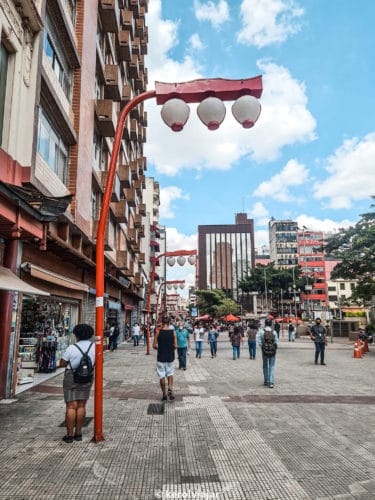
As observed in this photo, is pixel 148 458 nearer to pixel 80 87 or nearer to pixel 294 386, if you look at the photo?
pixel 294 386

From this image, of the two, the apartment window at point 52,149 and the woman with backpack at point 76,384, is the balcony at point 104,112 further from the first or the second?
the woman with backpack at point 76,384

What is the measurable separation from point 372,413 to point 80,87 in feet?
46.2

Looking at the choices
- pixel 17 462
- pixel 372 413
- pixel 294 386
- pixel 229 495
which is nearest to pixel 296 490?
pixel 229 495

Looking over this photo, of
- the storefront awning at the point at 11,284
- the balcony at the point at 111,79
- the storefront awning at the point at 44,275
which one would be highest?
the balcony at the point at 111,79

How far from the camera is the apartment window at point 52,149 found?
441 inches

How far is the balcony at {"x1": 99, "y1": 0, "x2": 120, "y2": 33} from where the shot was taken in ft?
59.2

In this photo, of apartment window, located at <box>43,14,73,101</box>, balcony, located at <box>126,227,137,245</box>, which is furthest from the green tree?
apartment window, located at <box>43,14,73,101</box>

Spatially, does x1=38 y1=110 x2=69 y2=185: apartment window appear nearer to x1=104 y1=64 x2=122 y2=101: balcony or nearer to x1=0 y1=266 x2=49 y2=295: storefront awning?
x1=0 y1=266 x2=49 y2=295: storefront awning

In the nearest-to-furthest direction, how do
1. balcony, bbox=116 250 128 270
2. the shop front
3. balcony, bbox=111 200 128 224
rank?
the shop front → balcony, bbox=111 200 128 224 → balcony, bbox=116 250 128 270

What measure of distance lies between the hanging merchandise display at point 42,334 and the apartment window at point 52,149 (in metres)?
4.33

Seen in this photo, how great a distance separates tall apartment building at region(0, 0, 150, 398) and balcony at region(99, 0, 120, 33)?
0.05m

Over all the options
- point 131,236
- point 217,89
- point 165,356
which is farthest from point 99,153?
point 217,89

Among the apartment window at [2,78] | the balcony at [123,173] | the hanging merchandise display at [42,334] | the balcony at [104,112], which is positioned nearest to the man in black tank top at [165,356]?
the hanging merchandise display at [42,334]

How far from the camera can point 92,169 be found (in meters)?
16.9
